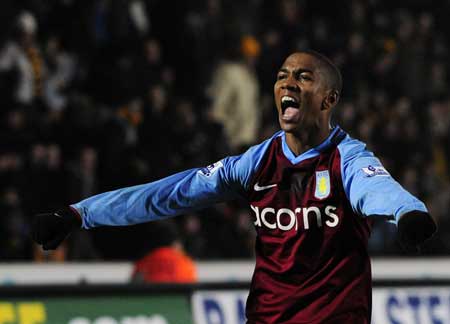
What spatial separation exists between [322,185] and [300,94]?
1.31 feet

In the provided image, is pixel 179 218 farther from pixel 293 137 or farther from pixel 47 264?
pixel 293 137

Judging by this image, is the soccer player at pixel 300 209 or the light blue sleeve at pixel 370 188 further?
the soccer player at pixel 300 209

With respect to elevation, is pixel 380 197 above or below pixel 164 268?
above

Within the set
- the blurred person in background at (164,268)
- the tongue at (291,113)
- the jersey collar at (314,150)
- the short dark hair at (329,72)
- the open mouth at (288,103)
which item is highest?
the short dark hair at (329,72)

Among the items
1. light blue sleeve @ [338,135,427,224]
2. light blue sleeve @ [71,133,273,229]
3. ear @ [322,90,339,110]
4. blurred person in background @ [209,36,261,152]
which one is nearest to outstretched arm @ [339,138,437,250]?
light blue sleeve @ [338,135,427,224]

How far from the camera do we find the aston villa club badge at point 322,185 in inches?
189

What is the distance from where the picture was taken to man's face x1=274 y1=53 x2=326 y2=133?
16.1ft

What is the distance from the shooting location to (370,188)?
4453mm

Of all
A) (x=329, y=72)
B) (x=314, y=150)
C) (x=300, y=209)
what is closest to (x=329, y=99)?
(x=329, y=72)

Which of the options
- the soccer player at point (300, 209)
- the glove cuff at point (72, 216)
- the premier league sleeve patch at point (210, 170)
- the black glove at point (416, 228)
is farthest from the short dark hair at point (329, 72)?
the glove cuff at point (72, 216)

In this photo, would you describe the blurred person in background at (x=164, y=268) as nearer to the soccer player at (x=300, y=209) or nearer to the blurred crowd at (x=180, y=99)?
the blurred crowd at (x=180, y=99)

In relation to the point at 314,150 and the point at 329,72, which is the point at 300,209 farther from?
the point at 329,72

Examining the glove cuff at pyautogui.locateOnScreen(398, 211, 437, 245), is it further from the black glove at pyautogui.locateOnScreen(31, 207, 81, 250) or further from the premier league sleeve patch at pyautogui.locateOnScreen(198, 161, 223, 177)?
the black glove at pyautogui.locateOnScreen(31, 207, 81, 250)

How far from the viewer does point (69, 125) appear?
36.8 ft
